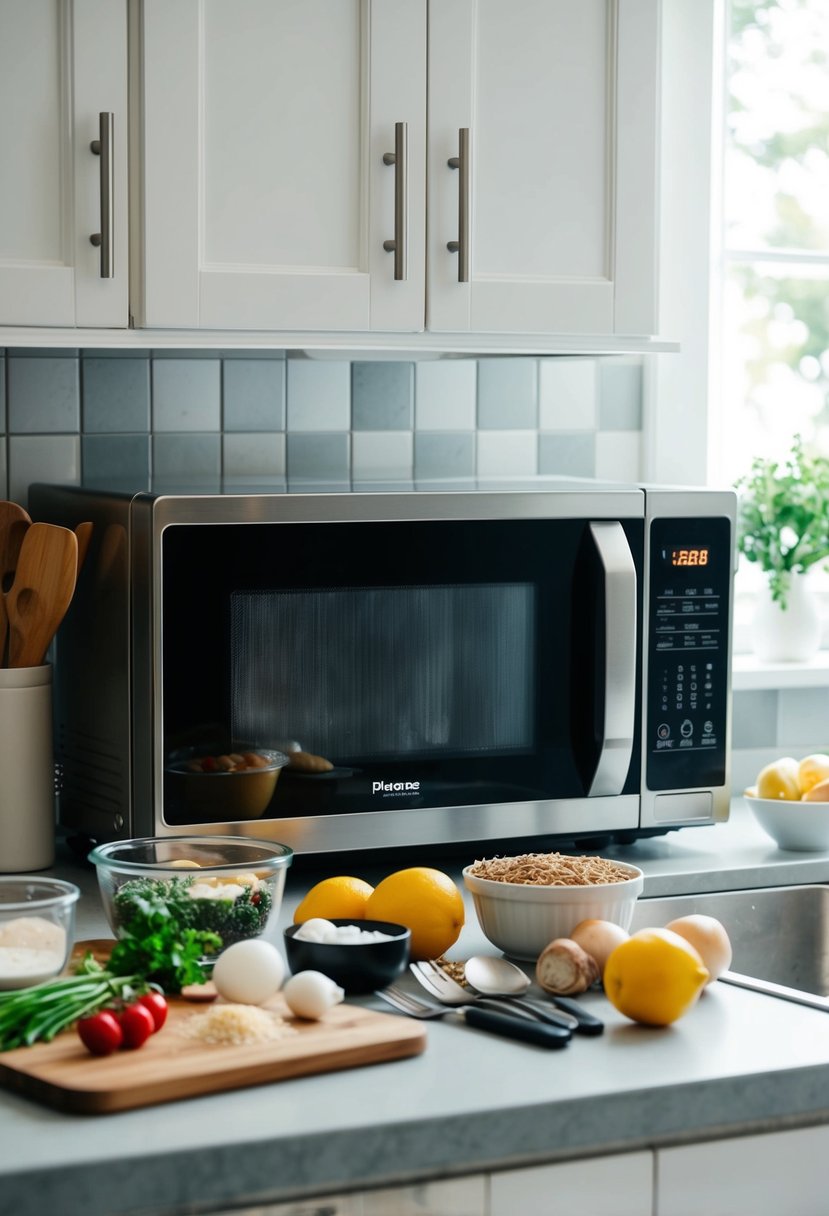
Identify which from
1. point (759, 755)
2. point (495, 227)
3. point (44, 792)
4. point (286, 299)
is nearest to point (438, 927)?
point (44, 792)

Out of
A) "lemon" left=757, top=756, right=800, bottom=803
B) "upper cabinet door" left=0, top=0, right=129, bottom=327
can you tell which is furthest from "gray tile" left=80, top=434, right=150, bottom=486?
"lemon" left=757, top=756, right=800, bottom=803

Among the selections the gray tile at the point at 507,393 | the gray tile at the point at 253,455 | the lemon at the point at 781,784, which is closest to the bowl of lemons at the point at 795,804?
the lemon at the point at 781,784

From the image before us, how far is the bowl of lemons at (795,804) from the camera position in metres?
1.85

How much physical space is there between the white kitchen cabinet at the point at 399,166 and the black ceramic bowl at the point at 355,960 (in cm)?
67

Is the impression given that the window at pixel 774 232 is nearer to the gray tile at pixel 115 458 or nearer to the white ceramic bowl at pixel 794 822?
the white ceramic bowl at pixel 794 822

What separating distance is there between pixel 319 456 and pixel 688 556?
53 cm

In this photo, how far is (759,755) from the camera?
233 cm

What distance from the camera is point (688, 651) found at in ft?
5.90

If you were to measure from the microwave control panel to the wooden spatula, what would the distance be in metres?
0.63

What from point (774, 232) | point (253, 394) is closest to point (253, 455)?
point (253, 394)

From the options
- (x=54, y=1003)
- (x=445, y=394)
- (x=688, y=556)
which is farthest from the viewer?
(x=445, y=394)

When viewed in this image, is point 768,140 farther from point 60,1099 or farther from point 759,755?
point 60,1099

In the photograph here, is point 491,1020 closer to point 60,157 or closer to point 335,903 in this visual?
point 335,903

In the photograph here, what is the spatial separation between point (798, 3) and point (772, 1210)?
5.86 ft
